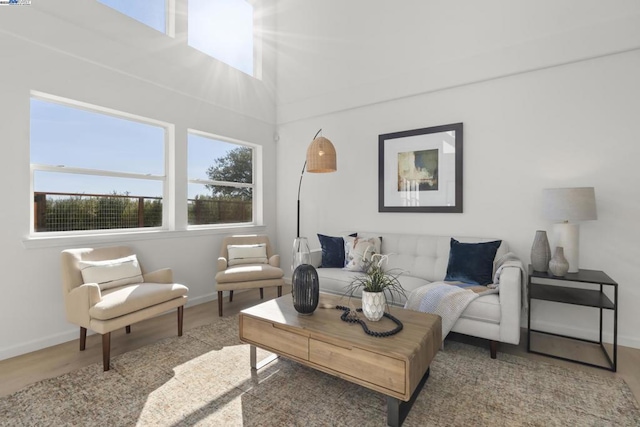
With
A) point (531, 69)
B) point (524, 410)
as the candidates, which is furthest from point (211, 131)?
point (524, 410)

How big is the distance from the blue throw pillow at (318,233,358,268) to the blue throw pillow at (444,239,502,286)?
4.04 feet

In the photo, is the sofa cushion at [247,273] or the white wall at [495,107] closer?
the white wall at [495,107]

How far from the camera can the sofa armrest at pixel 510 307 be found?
2.34 metres

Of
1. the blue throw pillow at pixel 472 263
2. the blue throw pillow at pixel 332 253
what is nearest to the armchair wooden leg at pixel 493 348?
the blue throw pillow at pixel 472 263

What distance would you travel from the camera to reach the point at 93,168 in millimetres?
3074

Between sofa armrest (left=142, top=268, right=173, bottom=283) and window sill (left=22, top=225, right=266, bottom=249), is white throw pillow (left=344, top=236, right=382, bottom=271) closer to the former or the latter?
window sill (left=22, top=225, right=266, bottom=249)

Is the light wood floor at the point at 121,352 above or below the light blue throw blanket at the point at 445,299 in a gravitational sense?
below

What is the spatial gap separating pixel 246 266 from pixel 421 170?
96.4 inches

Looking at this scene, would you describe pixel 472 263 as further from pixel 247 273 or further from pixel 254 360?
pixel 247 273

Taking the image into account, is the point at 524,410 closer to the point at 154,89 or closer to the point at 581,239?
the point at 581,239

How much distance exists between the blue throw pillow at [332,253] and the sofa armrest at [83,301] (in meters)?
2.27

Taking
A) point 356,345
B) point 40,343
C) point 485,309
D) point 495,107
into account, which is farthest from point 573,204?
point 40,343

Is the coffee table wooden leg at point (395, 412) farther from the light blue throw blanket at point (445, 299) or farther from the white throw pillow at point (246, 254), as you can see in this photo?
the white throw pillow at point (246, 254)

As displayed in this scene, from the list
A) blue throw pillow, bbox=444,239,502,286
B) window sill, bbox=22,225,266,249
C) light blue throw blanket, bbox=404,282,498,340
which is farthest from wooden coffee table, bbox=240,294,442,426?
window sill, bbox=22,225,266,249
